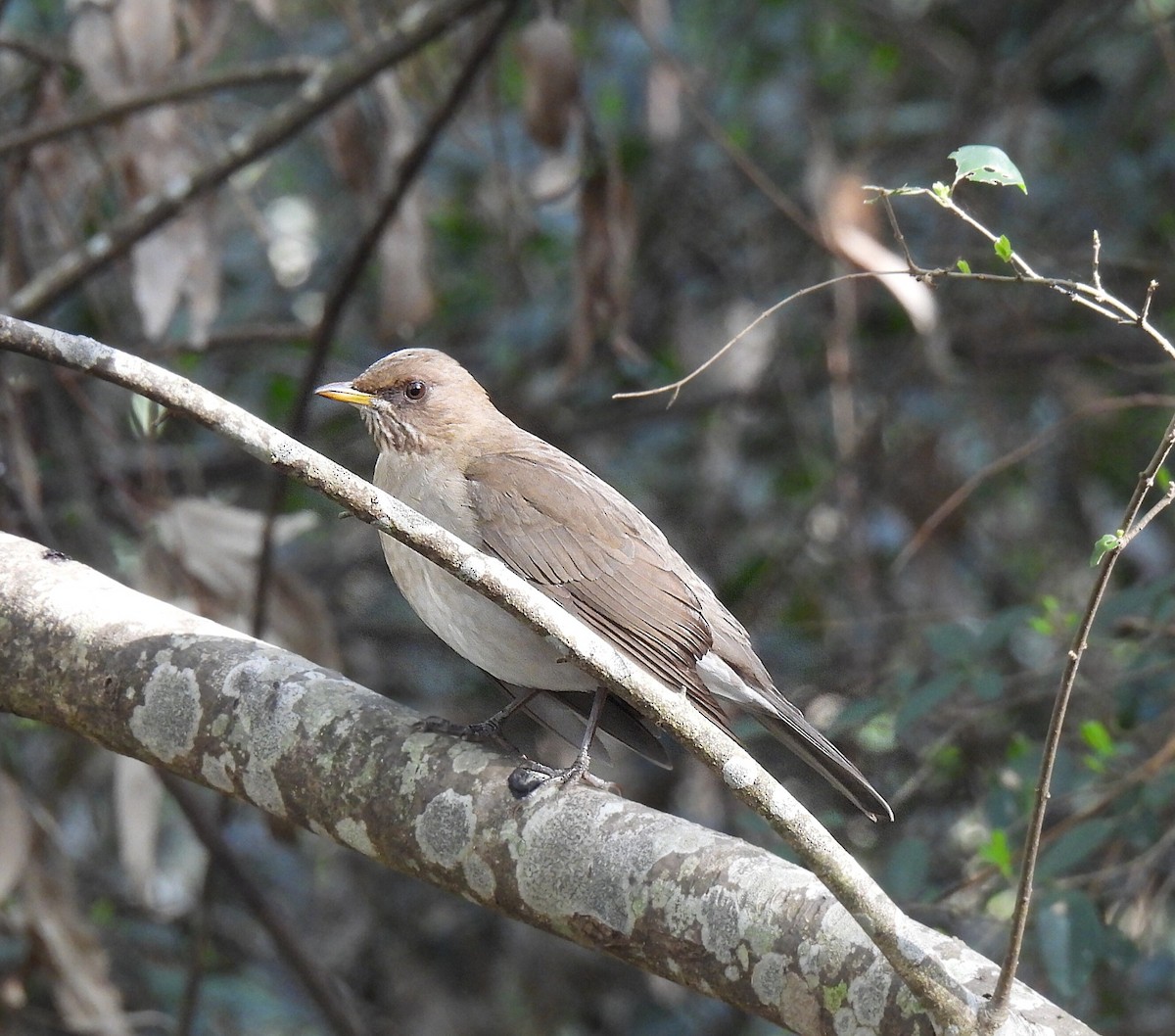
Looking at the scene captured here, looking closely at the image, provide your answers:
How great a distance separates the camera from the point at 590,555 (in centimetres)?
425

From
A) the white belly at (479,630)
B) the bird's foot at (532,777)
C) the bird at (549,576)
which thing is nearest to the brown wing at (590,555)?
the bird at (549,576)

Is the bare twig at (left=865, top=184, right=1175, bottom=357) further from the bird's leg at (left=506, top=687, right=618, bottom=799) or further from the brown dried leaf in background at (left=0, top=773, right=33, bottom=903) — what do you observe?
the brown dried leaf in background at (left=0, top=773, right=33, bottom=903)

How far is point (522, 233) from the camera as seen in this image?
23.0 ft

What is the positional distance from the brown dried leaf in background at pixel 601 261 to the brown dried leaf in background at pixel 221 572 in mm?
1224

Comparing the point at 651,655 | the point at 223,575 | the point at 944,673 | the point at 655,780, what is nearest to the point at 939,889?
the point at 944,673

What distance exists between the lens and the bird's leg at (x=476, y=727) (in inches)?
126

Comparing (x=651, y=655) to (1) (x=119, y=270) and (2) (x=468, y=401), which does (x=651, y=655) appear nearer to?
(2) (x=468, y=401)

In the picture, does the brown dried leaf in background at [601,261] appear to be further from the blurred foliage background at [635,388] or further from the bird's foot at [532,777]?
the bird's foot at [532,777]

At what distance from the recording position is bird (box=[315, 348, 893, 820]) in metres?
3.95

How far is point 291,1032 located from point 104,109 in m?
4.20

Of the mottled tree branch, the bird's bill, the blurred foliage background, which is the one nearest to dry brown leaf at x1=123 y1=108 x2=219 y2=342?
the blurred foliage background

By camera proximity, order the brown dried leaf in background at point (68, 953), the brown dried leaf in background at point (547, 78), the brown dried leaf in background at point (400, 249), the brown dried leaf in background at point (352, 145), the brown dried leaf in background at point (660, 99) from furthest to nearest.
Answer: the brown dried leaf in background at point (660, 99), the brown dried leaf in background at point (352, 145), the brown dried leaf in background at point (400, 249), the brown dried leaf in background at point (547, 78), the brown dried leaf in background at point (68, 953)

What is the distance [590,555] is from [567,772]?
1.00 metres

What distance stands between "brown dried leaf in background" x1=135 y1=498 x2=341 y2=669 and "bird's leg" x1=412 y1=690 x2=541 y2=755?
1.08m
